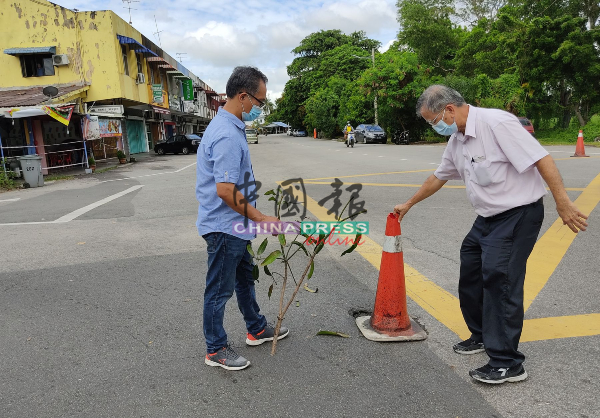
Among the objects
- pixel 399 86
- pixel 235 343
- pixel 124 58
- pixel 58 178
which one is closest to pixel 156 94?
A: pixel 124 58

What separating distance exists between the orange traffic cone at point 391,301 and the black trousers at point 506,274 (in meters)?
0.64

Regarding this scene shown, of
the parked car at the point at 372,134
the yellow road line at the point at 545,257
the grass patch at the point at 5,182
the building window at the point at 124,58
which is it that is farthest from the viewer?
the parked car at the point at 372,134

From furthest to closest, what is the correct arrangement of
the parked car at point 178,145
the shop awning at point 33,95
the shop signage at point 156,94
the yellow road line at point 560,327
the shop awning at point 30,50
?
the parked car at point 178,145, the shop signage at point 156,94, the shop awning at point 30,50, the shop awning at point 33,95, the yellow road line at point 560,327

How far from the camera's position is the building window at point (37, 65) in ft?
72.0

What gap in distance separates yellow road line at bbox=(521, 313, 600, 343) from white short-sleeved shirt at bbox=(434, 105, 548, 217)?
1.11m

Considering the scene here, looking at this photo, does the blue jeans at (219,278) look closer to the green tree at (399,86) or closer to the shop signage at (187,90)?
the green tree at (399,86)

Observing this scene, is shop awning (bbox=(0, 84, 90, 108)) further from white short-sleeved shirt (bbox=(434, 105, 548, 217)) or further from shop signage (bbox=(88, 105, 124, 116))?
white short-sleeved shirt (bbox=(434, 105, 548, 217))

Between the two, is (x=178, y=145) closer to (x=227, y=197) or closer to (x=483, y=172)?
(x=227, y=197)

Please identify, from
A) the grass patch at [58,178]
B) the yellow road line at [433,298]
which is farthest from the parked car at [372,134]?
the yellow road line at [433,298]

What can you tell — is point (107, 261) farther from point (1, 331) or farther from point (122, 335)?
point (122, 335)

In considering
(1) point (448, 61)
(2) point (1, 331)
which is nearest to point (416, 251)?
(2) point (1, 331)

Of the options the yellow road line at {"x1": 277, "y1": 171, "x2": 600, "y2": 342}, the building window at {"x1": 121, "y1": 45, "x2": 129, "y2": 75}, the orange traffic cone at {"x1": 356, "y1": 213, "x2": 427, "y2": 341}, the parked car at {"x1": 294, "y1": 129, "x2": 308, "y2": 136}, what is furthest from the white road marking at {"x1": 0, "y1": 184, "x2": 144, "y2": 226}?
the parked car at {"x1": 294, "y1": 129, "x2": 308, "y2": 136}

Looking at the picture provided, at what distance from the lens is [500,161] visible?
2.55 meters

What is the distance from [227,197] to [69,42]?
918 inches
